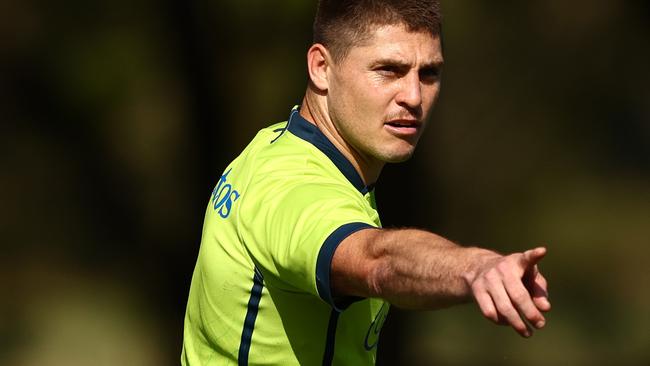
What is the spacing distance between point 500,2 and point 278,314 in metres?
3.72

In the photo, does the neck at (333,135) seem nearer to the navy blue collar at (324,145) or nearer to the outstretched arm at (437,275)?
the navy blue collar at (324,145)

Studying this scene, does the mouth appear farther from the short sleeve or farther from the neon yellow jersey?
the short sleeve

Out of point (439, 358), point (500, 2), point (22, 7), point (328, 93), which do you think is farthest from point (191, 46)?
point (328, 93)

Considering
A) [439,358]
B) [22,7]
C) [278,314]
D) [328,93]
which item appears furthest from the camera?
[439,358]

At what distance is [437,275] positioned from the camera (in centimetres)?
242

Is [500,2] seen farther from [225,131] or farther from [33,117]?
[33,117]

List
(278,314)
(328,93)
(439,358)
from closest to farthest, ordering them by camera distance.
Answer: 1. (278,314)
2. (328,93)
3. (439,358)

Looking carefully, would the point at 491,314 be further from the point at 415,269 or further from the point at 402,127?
the point at 402,127

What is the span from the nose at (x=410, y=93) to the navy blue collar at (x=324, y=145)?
0.22 meters

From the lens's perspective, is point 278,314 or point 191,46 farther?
point 191,46

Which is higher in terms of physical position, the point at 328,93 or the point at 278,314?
the point at 328,93

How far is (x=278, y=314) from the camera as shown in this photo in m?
3.11

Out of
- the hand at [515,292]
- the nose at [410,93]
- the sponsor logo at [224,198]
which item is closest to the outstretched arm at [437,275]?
the hand at [515,292]

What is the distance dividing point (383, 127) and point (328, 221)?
734 millimetres
